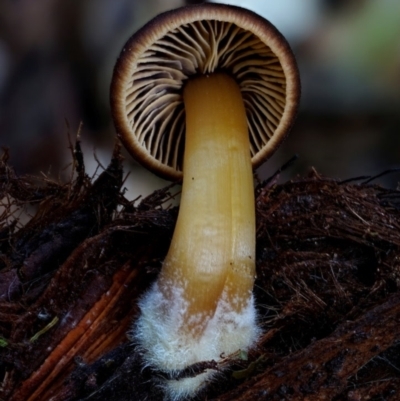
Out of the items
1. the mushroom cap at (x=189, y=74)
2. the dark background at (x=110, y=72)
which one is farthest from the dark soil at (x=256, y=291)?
the dark background at (x=110, y=72)

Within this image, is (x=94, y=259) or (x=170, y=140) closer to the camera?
(x=94, y=259)

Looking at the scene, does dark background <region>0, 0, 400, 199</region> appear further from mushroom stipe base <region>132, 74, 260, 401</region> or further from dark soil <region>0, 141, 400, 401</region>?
mushroom stipe base <region>132, 74, 260, 401</region>

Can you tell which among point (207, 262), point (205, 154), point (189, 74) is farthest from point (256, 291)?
point (189, 74)

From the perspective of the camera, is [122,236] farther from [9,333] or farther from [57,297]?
[9,333]

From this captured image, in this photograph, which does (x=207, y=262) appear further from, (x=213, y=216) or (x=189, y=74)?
(x=189, y=74)

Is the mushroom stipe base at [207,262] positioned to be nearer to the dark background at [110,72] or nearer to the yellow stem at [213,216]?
the yellow stem at [213,216]

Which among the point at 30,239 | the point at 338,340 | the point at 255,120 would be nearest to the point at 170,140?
the point at 255,120
